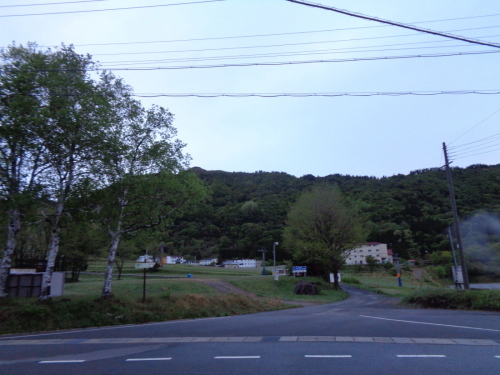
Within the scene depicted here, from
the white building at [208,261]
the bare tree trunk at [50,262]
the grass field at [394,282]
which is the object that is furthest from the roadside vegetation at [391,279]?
the bare tree trunk at [50,262]

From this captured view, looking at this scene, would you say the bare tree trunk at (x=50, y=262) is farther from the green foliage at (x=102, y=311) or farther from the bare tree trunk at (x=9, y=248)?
the bare tree trunk at (x=9, y=248)

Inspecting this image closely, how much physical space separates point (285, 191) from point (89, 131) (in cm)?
9465

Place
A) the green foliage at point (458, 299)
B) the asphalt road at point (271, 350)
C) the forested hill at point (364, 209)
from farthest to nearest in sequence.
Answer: the forested hill at point (364, 209), the green foliage at point (458, 299), the asphalt road at point (271, 350)

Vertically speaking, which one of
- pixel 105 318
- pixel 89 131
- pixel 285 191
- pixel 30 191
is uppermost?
pixel 285 191

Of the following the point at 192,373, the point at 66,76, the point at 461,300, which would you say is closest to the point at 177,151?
the point at 66,76

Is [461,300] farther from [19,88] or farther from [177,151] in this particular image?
[19,88]

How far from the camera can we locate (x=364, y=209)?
252ft

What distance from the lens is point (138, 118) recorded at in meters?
20.7

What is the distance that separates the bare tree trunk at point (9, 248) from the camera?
1655cm

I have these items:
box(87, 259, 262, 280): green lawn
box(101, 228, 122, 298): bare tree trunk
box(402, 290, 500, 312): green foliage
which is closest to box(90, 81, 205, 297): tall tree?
box(101, 228, 122, 298): bare tree trunk

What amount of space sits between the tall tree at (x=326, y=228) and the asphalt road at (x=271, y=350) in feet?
95.2

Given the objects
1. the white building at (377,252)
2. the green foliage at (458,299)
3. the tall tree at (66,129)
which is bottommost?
the green foliage at (458,299)

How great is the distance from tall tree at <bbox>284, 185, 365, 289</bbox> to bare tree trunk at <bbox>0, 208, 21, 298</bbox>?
101 ft

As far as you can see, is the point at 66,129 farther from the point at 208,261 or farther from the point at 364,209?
the point at 208,261
